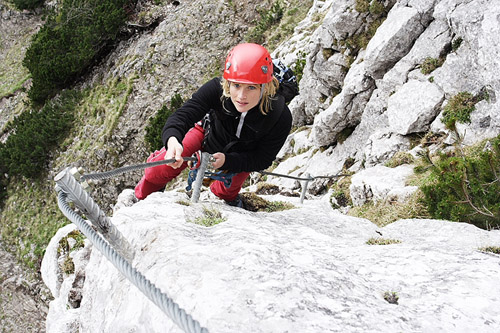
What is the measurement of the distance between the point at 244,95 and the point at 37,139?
26.7 meters

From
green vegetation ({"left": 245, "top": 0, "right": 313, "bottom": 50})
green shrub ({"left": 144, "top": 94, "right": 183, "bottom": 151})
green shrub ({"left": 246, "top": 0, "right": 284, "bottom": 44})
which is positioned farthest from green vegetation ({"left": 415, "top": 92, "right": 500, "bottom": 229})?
green shrub ({"left": 246, "top": 0, "right": 284, "bottom": 44})

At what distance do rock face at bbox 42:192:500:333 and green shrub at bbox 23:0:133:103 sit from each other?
29500mm

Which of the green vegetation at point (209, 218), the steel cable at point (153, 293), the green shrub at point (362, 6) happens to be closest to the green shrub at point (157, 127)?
the green shrub at point (362, 6)

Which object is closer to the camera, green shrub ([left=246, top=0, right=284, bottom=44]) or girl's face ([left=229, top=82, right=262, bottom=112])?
girl's face ([left=229, top=82, right=262, bottom=112])

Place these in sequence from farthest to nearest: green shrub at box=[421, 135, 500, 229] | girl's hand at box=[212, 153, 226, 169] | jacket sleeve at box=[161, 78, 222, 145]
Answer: green shrub at box=[421, 135, 500, 229], girl's hand at box=[212, 153, 226, 169], jacket sleeve at box=[161, 78, 222, 145]

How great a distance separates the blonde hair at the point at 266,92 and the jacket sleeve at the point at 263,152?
1.27 ft

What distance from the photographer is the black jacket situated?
4.35 meters

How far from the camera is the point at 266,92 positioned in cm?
413

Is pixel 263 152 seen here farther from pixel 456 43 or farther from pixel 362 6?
pixel 362 6

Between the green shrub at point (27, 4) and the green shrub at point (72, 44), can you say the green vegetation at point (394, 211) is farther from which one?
the green shrub at point (27, 4)

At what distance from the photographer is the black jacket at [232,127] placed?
4.35m

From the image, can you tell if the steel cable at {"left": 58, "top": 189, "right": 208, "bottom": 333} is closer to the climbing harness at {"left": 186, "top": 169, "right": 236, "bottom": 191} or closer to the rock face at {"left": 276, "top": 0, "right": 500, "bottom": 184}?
the climbing harness at {"left": 186, "top": 169, "right": 236, "bottom": 191}

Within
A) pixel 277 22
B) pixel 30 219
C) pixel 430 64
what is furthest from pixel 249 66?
pixel 30 219

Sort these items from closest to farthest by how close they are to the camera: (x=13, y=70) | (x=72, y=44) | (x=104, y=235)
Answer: (x=104, y=235) < (x=72, y=44) < (x=13, y=70)
